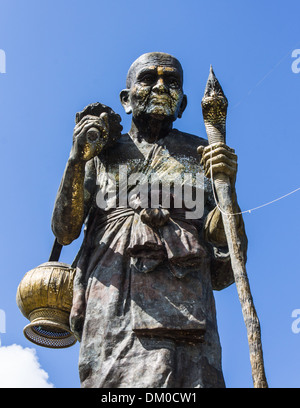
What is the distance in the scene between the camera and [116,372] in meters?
7.02

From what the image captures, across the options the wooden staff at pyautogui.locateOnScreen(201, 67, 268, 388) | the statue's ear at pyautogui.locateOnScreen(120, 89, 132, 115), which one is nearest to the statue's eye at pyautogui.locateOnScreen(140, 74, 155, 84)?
the statue's ear at pyautogui.locateOnScreen(120, 89, 132, 115)

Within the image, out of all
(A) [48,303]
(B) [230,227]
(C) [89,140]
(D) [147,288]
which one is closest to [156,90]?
(C) [89,140]

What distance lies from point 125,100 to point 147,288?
274 centimetres

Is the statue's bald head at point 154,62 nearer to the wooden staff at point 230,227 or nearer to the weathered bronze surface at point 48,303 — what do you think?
the wooden staff at point 230,227

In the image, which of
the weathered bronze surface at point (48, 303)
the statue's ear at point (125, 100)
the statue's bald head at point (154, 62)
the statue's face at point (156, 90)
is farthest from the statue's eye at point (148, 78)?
the weathered bronze surface at point (48, 303)

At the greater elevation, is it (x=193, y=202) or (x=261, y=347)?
(x=193, y=202)

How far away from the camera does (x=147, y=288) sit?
7.51m

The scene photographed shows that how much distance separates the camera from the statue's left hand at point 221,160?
751 cm

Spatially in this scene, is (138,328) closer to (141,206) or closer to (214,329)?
(214,329)

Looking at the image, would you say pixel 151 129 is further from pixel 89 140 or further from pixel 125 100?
pixel 89 140

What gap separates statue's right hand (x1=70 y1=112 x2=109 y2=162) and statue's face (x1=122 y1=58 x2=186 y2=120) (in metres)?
0.80
